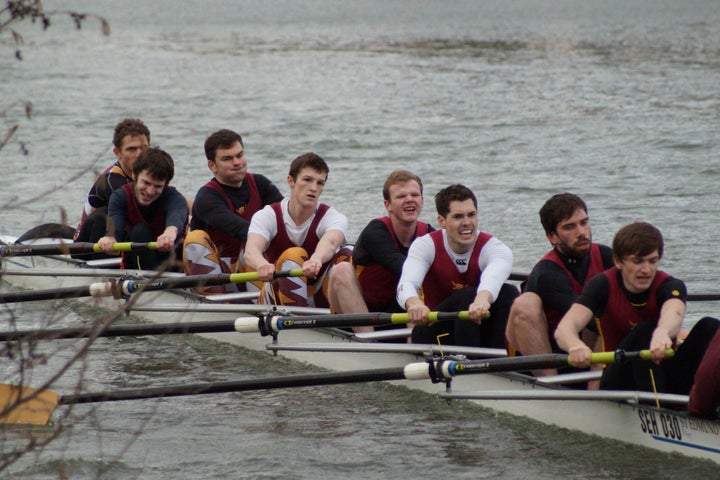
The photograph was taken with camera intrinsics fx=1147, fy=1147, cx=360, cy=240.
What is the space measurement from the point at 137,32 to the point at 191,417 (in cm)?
2979

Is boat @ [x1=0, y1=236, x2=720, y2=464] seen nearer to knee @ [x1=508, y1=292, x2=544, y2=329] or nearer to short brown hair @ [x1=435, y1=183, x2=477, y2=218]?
knee @ [x1=508, y1=292, x2=544, y2=329]

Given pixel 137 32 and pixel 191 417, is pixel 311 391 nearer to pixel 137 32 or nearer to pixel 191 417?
pixel 191 417

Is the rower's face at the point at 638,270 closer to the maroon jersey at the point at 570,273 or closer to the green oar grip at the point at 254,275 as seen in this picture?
the maroon jersey at the point at 570,273

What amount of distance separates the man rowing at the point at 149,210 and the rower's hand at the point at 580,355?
376 centimetres

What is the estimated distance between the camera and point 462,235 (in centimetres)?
654

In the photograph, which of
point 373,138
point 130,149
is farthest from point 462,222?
point 373,138

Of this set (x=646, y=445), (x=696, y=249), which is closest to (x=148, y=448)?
(x=646, y=445)

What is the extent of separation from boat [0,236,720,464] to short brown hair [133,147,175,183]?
0.76 meters

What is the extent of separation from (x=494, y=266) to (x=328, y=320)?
102 cm

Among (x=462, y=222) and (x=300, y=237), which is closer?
(x=462, y=222)

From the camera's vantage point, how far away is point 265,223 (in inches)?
303

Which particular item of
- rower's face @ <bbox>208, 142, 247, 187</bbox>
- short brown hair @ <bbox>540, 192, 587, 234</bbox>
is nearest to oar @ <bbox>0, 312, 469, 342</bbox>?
short brown hair @ <bbox>540, 192, 587, 234</bbox>

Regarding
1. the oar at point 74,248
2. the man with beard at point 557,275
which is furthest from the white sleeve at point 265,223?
the man with beard at point 557,275

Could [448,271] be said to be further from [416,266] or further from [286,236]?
[286,236]
